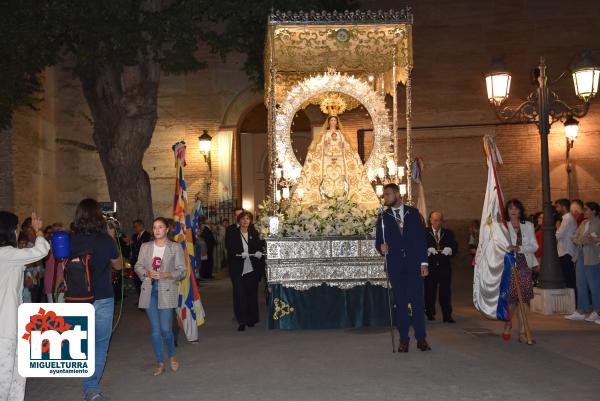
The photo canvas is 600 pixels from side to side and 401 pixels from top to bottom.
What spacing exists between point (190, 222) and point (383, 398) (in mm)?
4765

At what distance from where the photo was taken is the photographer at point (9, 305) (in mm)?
6312

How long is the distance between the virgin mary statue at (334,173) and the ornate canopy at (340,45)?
4.50ft

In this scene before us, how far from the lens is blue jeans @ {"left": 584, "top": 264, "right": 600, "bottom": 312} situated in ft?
39.2

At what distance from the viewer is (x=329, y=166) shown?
14586 millimetres

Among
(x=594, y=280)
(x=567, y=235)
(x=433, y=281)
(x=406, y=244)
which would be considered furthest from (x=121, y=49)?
(x=594, y=280)

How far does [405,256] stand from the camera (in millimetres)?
9789

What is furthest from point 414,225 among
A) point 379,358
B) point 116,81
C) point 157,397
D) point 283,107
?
Answer: point 116,81

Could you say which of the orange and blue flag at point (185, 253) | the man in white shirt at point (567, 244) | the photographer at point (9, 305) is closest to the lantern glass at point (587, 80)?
the man in white shirt at point (567, 244)

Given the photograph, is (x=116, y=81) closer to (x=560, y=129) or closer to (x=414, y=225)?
(x=414, y=225)

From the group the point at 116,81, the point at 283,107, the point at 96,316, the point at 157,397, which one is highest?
the point at 116,81

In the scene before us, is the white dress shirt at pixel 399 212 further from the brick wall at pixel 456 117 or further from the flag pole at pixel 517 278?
the brick wall at pixel 456 117

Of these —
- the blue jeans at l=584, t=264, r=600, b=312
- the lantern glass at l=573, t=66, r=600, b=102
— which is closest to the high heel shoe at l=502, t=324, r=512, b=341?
the blue jeans at l=584, t=264, r=600, b=312

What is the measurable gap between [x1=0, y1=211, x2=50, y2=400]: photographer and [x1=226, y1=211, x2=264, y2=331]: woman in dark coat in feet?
19.5

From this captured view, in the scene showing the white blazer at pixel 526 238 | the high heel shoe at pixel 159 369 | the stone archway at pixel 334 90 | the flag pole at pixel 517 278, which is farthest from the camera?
the stone archway at pixel 334 90
